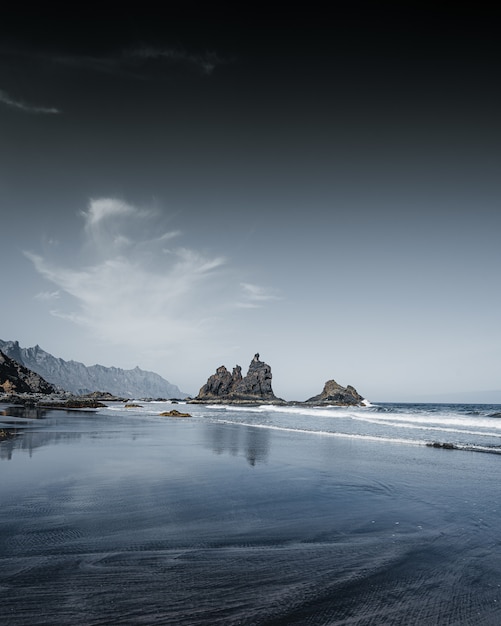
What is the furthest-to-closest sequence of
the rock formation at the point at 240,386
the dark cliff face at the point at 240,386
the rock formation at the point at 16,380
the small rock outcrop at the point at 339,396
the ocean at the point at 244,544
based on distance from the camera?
the dark cliff face at the point at 240,386, the rock formation at the point at 240,386, the small rock outcrop at the point at 339,396, the rock formation at the point at 16,380, the ocean at the point at 244,544

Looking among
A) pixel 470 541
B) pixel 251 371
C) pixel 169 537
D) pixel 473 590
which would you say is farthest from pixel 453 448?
pixel 251 371

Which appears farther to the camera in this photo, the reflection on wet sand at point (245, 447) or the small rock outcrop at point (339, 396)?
the small rock outcrop at point (339, 396)

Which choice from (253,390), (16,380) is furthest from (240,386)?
(16,380)

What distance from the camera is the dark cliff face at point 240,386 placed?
165m

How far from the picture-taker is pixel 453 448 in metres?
18.8

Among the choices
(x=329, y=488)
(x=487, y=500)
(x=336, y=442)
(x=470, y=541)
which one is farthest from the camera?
(x=336, y=442)

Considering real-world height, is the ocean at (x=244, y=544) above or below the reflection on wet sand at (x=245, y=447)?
above

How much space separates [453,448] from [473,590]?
1579 centimetres

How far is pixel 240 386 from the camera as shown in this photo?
171 metres

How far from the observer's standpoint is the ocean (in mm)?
4340

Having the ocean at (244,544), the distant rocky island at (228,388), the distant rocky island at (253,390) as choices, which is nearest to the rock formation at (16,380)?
the distant rocky island at (228,388)

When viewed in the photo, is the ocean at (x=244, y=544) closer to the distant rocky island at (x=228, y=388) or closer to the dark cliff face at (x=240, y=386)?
the distant rocky island at (x=228, y=388)

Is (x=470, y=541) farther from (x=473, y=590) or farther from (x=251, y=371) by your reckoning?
(x=251, y=371)

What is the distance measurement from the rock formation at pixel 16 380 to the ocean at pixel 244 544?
119m
